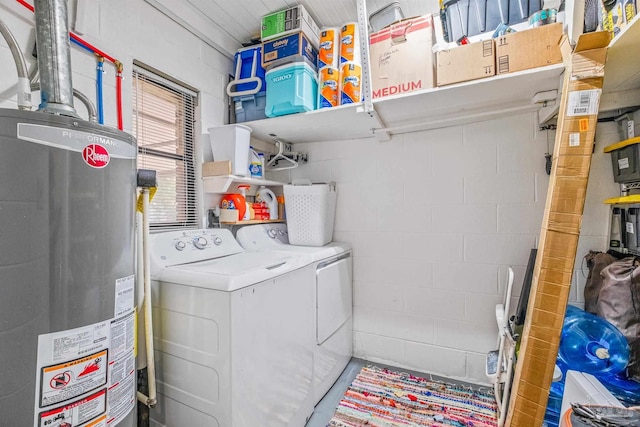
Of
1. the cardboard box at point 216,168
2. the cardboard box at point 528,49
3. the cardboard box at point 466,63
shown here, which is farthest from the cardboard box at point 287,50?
the cardboard box at point 528,49

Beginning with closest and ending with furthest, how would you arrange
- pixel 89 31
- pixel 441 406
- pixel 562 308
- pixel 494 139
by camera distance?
pixel 562 308 < pixel 89 31 < pixel 441 406 < pixel 494 139

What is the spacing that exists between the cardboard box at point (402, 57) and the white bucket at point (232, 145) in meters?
0.94

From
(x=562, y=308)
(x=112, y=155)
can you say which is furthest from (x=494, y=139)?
(x=112, y=155)

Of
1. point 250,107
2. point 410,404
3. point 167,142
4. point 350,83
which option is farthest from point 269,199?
point 410,404

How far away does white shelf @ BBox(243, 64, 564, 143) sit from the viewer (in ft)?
4.57

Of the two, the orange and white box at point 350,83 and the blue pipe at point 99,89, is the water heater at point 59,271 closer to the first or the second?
the blue pipe at point 99,89

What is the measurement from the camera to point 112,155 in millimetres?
854

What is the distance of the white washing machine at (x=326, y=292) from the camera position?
1.70 m

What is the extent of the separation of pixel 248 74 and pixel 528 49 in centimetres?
173

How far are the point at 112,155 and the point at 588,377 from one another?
2.04 metres

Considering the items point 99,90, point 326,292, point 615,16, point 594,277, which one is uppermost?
point 615,16

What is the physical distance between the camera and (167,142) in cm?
172

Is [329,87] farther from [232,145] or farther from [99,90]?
[99,90]

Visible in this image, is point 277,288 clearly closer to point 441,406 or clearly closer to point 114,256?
point 114,256
